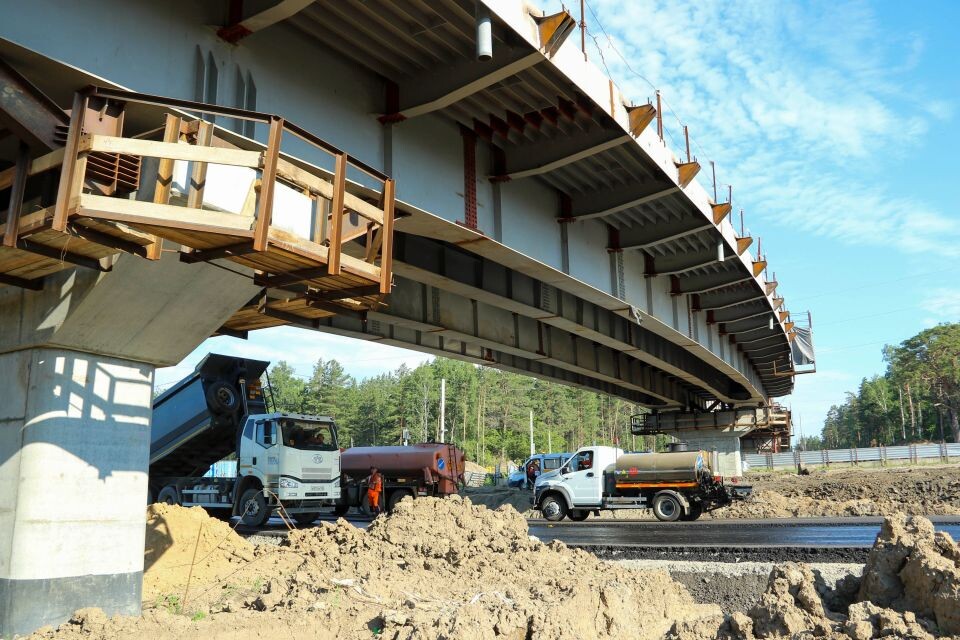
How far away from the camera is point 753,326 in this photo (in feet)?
73.4

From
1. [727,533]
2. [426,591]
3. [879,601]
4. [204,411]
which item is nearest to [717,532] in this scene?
[727,533]

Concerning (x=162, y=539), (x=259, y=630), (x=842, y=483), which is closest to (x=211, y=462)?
(x=162, y=539)

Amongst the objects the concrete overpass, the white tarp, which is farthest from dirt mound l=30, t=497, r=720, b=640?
the white tarp

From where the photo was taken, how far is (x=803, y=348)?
1198 inches

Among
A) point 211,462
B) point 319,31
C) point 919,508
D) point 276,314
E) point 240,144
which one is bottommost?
point 919,508

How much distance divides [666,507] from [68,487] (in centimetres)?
1769

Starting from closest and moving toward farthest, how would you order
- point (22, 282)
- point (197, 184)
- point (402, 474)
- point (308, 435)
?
1. point (197, 184)
2. point (22, 282)
3. point (308, 435)
4. point (402, 474)

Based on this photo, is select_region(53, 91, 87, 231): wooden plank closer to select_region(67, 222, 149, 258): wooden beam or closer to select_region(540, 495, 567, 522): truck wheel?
select_region(67, 222, 149, 258): wooden beam

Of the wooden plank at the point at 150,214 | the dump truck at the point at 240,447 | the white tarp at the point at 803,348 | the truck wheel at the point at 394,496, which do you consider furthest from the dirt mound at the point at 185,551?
the white tarp at the point at 803,348

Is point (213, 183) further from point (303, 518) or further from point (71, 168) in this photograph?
point (303, 518)

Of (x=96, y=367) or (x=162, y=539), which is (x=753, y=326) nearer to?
(x=162, y=539)

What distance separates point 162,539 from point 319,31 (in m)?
7.98

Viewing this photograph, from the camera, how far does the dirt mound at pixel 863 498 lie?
74.2ft

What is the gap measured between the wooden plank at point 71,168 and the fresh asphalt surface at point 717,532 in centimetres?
1126
